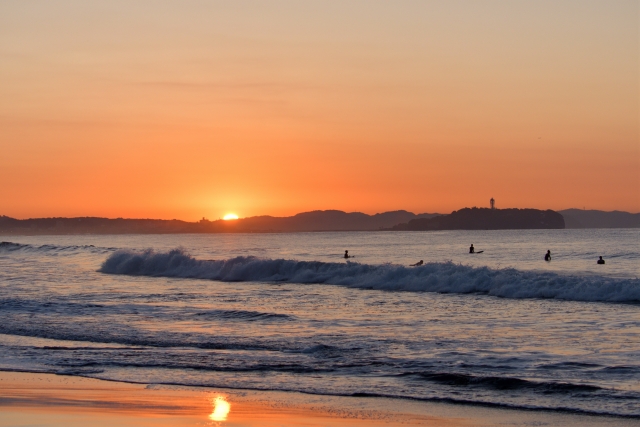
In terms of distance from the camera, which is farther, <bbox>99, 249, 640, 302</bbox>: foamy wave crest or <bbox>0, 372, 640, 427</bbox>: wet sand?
<bbox>99, 249, 640, 302</bbox>: foamy wave crest

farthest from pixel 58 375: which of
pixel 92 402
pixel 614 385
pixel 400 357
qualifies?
pixel 614 385

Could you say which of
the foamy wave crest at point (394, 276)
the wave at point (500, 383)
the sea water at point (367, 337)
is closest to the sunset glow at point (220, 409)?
the sea water at point (367, 337)

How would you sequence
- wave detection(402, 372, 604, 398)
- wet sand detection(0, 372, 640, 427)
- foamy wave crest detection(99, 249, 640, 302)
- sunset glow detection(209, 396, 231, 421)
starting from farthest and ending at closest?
foamy wave crest detection(99, 249, 640, 302)
wave detection(402, 372, 604, 398)
sunset glow detection(209, 396, 231, 421)
wet sand detection(0, 372, 640, 427)

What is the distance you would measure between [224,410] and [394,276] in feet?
80.2

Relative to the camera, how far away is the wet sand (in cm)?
945

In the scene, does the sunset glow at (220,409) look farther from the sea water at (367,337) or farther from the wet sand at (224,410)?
the sea water at (367,337)

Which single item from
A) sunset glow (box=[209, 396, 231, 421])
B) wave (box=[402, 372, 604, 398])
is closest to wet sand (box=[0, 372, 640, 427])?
sunset glow (box=[209, 396, 231, 421])

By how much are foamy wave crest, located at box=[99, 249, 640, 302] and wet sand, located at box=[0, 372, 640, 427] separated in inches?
659

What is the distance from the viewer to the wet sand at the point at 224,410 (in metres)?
9.45

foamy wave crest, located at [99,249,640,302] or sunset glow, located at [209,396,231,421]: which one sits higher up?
foamy wave crest, located at [99,249,640,302]

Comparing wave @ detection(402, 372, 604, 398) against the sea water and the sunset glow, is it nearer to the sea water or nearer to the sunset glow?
the sea water

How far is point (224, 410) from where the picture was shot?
10250mm

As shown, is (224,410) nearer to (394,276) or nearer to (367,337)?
(367,337)

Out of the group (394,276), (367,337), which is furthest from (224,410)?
(394,276)
